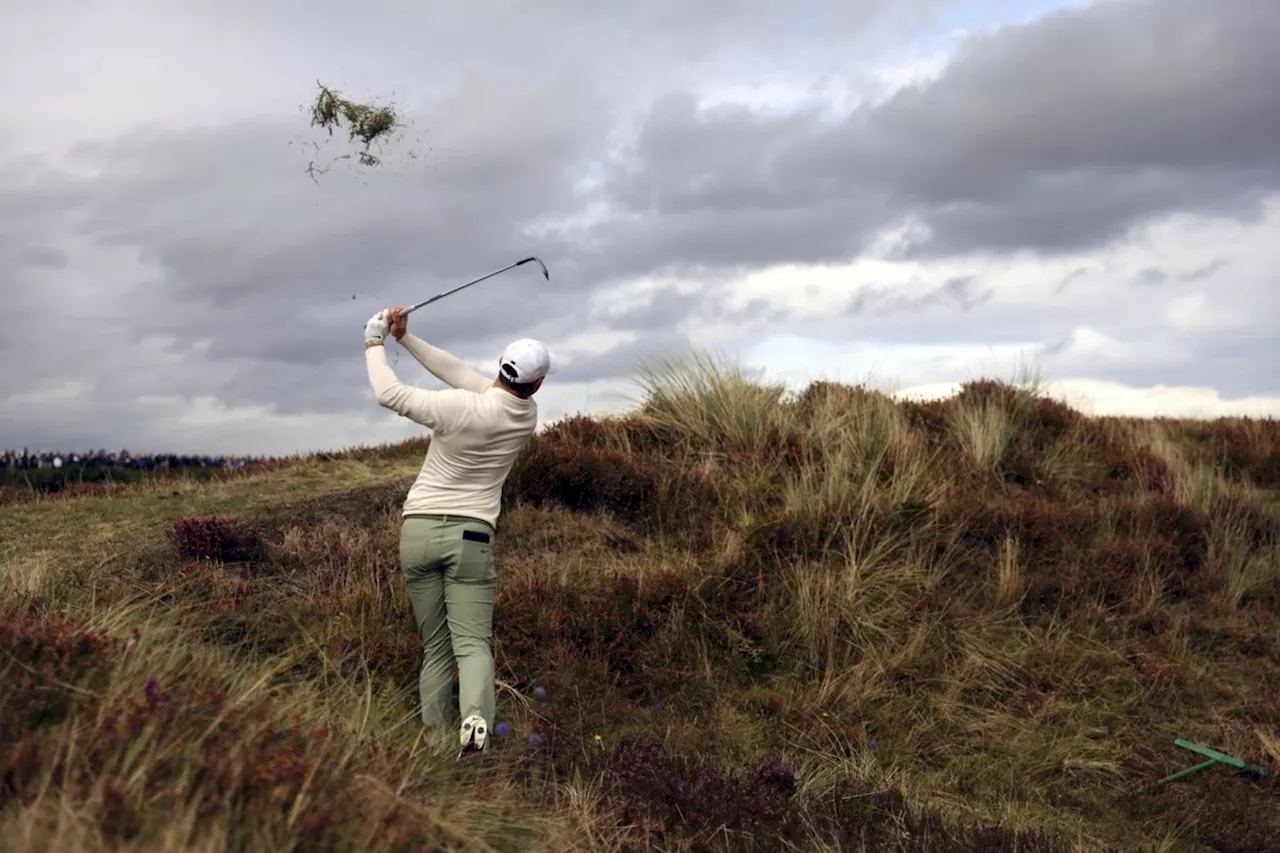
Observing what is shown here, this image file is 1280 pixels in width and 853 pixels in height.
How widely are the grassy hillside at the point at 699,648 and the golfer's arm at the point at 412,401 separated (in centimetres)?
145

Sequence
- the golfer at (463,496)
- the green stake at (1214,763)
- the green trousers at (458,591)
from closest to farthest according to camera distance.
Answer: the golfer at (463,496), the green trousers at (458,591), the green stake at (1214,763)

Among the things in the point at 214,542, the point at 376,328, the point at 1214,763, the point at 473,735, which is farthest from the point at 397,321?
the point at 1214,763

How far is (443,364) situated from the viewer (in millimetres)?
6867

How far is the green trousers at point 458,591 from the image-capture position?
20.7ft

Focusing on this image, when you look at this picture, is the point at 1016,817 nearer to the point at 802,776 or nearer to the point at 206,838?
the point at 802,776

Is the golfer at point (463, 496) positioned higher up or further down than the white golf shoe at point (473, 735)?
higher up

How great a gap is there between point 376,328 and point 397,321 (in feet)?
0.61

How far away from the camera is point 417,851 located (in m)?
3.78

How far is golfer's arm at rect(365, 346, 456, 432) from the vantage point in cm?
614

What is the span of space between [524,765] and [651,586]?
251 centimetres

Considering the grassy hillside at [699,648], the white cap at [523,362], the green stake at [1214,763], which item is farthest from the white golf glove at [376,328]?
the green stake at [1214,763]

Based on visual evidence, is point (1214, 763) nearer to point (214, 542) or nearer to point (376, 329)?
point (376, 329)

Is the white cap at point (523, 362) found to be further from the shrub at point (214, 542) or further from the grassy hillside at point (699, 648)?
the shrub at point (214, 542)

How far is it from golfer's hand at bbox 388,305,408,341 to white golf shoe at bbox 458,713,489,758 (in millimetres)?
2122
